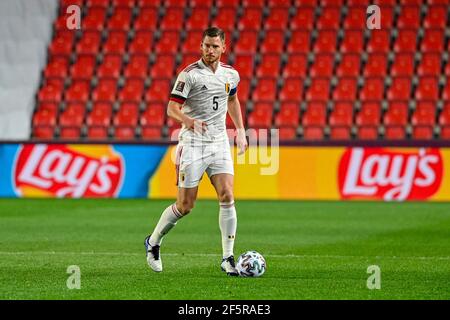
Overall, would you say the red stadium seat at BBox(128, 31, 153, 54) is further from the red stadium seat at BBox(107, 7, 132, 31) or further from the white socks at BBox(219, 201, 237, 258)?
the white socks at BBox(219, 201, 237, 258)

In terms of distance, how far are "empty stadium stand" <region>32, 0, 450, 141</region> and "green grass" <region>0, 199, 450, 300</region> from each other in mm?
3603

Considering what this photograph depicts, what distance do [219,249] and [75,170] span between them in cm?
792

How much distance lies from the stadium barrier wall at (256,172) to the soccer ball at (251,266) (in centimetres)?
922

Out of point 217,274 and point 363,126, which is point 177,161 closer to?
point 217,274

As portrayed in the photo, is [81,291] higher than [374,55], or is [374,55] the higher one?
[374,55]

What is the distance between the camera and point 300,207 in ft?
57.4

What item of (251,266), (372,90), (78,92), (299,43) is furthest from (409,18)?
(251,266)

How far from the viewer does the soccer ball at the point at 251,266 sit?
9117 mm

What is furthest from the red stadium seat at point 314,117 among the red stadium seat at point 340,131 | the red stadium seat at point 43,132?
the red stadium seat at point 43,132

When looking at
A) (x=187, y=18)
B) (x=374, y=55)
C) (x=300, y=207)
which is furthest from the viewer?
(x=187, y=18)

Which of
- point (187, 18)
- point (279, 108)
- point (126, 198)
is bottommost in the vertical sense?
point (126, 198)

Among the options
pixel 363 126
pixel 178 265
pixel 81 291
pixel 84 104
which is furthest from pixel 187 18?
pixel 81 291

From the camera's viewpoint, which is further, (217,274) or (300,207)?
(300,207)
